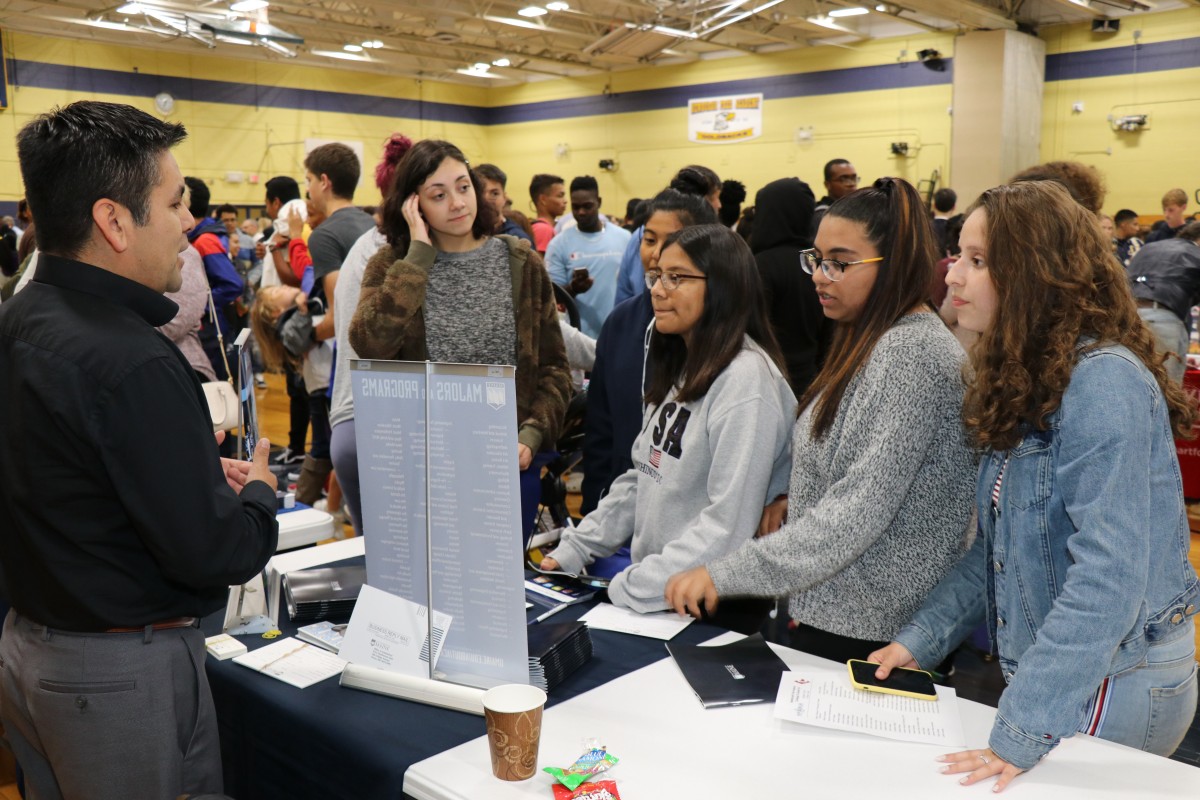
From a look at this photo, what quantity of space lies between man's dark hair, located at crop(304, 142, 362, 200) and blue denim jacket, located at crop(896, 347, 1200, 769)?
3097 mm

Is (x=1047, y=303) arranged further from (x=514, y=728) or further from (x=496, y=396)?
(x=514, y=728)

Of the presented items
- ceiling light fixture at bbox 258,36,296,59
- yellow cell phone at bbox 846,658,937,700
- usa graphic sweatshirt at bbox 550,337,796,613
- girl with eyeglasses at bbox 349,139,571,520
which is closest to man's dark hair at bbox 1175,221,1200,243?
girl with eyeglasses at bbox 349,139,571,520

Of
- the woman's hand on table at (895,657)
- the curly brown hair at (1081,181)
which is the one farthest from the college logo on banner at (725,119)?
the woman's hand on table at (895,657)

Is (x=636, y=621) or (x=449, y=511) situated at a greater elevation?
(x=449, y=511)

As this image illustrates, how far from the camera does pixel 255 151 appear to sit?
1634cm

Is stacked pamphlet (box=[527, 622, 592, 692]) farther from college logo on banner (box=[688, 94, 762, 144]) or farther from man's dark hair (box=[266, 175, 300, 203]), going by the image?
college logo on banner (box=[688, 94, 762, 144])

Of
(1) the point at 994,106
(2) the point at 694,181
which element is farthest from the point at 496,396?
(1) the point at 994,106

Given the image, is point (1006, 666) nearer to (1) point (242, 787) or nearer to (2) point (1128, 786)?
(2) point (1128, 786)

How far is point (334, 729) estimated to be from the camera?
143cm

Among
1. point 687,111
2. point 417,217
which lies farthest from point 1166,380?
point 687,111

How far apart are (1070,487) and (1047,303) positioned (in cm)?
26

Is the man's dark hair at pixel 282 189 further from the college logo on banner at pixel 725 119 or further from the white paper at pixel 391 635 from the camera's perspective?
the college logo on banner at pixel 725 119

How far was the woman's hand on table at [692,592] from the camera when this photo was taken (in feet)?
5.67

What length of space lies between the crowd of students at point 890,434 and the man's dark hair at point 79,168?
1.54ft
